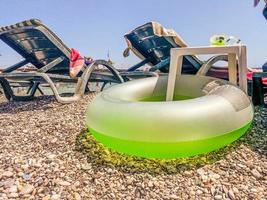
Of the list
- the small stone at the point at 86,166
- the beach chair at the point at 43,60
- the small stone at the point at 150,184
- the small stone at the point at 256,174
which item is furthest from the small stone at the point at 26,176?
the beach chair at the point at 43,60

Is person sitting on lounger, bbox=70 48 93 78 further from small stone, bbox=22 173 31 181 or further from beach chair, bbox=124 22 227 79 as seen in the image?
small stone, bbox=22 173 31 181

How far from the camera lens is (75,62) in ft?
17.9

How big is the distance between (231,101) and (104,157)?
133cm

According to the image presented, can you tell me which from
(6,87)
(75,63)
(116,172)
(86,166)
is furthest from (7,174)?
(6,87)

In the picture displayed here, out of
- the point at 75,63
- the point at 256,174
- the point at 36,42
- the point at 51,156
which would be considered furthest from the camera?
the point at 36,42

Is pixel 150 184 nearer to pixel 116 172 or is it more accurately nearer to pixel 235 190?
pixel 116 172

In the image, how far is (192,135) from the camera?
2.12m

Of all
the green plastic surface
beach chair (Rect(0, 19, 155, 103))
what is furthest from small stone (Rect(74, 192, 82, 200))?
beach chair (Rect(0, 19, 155, 103))

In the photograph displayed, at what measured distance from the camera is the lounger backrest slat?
16.2 ft

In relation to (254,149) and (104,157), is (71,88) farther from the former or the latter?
(254,149)

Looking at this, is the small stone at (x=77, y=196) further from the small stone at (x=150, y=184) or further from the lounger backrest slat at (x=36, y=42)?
the lounger backrest slat at (x=36, y=42)

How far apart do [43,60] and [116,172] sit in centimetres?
482

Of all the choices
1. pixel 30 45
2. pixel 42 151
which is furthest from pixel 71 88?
pixel 42 151

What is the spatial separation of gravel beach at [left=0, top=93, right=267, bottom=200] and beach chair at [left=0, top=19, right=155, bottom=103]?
1.92m
